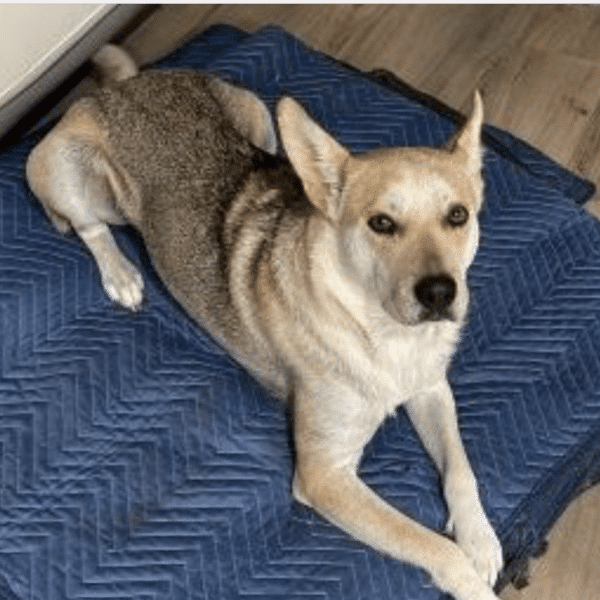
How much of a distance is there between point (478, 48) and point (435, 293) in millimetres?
2241

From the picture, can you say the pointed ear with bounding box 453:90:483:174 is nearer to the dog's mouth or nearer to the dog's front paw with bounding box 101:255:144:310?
the dog's mouth

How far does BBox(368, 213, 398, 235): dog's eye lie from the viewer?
7.12 feet

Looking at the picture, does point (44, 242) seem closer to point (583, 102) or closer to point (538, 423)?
point (538, 423)

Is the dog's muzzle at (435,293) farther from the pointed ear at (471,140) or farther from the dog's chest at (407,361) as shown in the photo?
the pointed ear at (471,140)

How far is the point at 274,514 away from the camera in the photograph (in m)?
2.63

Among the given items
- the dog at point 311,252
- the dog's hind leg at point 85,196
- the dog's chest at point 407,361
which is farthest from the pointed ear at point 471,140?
the dog's hind leg at point 85,196

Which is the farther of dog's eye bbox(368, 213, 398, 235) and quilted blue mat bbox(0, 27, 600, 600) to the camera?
quilted blue mat bbox(0, 27, 600, 600)

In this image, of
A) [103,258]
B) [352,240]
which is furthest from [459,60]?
[352,240]

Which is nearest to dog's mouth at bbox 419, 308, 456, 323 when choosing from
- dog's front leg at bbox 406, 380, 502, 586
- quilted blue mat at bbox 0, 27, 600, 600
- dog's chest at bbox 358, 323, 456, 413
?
dog's chest at bbox 358, 323, 456, 413

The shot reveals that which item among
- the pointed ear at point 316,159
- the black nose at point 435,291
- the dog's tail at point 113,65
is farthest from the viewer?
the dog's tail at point 113,65

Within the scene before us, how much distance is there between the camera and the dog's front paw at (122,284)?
2988 millimetres

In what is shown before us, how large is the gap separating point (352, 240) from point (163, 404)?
86 cm

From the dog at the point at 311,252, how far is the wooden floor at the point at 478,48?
3.67 feet

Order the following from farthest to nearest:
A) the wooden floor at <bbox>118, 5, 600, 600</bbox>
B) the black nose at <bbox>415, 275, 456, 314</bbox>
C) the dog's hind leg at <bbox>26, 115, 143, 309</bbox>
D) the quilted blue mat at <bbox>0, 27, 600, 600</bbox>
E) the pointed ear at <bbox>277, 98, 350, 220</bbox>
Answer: the wooden floor at <bbox>118, 5, 600, 600</bbox>
the dog's hind leg at <bbox>26, 115, 143, 309</bbox>
the quilted blue mat at <bbox>0, 27, 600, 600</bbox>
the pointed ear at <bbox>277, 98, 350, 220</bbox>
the black nose at <bbox>415, 275, 456, 314</bbox>
